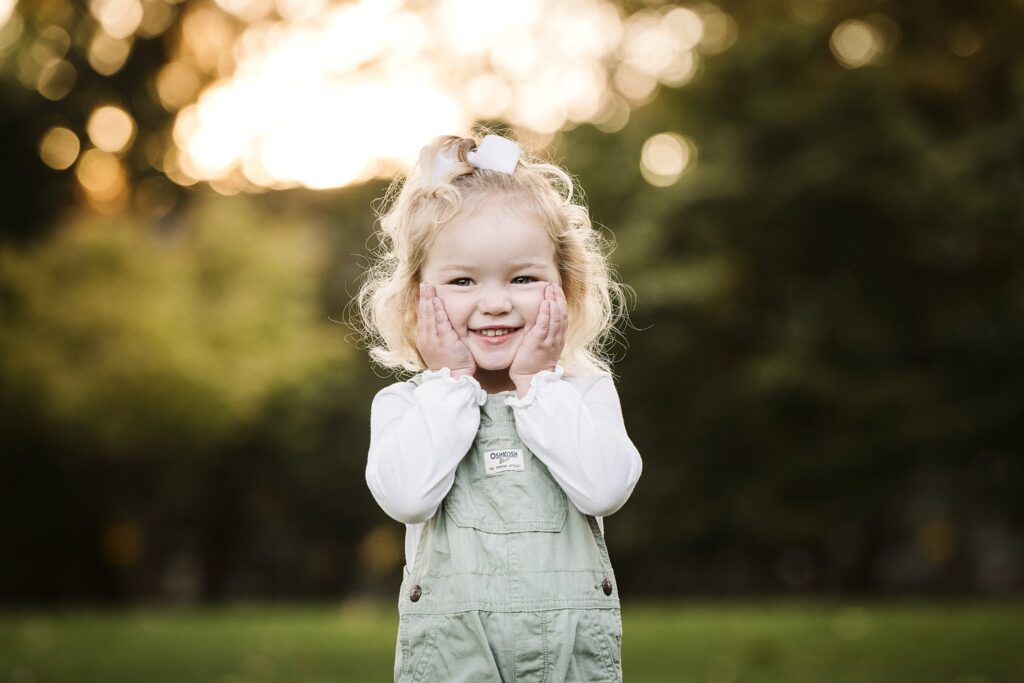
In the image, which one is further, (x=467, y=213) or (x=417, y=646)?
(x=467, y=213)

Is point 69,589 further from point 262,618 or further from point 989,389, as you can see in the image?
point 989,389

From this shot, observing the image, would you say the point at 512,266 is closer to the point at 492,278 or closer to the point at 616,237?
the point at 492,278

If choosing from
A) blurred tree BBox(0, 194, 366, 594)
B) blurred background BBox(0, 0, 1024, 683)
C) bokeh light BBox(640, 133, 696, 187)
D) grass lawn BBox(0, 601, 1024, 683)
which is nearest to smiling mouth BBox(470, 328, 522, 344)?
grass lawn BBox(0, 601, 1024, 683)

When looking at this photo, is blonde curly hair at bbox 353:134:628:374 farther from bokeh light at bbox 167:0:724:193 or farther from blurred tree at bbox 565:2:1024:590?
bokeh light at bbox 167:0:724:193

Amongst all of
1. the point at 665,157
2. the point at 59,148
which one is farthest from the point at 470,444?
the point at 665,157

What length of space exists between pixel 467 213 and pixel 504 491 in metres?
0.63

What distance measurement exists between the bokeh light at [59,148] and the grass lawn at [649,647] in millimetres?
6022

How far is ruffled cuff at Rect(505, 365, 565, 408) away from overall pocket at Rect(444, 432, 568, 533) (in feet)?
0.26

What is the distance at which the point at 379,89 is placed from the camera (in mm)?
18375

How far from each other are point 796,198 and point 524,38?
18.2 feet

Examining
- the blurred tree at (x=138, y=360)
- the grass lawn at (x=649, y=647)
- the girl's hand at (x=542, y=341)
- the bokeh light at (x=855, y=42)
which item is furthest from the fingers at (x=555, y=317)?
the bokeh light at (x=855, y=42)

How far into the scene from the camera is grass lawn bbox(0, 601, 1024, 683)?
7.05 metres

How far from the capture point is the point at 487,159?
2730mm

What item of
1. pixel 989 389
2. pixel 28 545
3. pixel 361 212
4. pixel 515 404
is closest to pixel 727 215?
pixel 989 389
